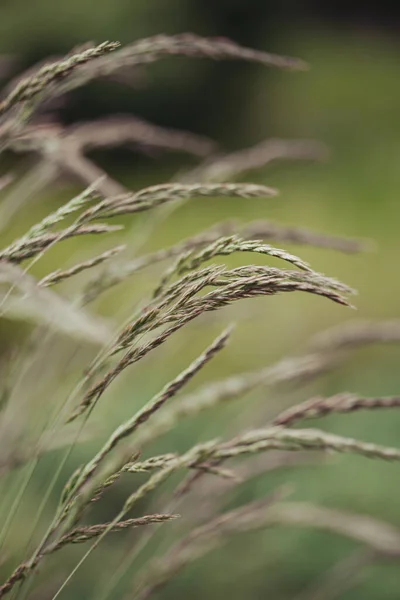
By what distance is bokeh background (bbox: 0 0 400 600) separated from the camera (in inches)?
99.1

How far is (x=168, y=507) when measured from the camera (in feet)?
4.00

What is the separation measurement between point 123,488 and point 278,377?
1.57 m

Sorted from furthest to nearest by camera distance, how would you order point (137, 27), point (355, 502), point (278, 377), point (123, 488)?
1. point (137, 27)
2. point (355, 502)
3. point (123, 488)
4. point (278, 377)

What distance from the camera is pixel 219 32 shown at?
313 inches

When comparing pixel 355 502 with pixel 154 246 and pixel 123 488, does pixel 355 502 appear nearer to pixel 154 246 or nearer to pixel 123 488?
pixel 123 488

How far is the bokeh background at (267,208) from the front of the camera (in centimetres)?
252

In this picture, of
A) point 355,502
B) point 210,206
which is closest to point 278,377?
point 355,502

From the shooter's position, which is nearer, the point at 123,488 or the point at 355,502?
the point at 123,488

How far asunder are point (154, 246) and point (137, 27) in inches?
82.6

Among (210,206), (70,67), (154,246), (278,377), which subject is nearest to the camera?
(70,67)

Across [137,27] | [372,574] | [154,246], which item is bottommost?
[372,574]

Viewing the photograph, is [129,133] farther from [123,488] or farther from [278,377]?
[123,488]

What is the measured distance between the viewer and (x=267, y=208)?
6.97m

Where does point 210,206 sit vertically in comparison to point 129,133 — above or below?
below
